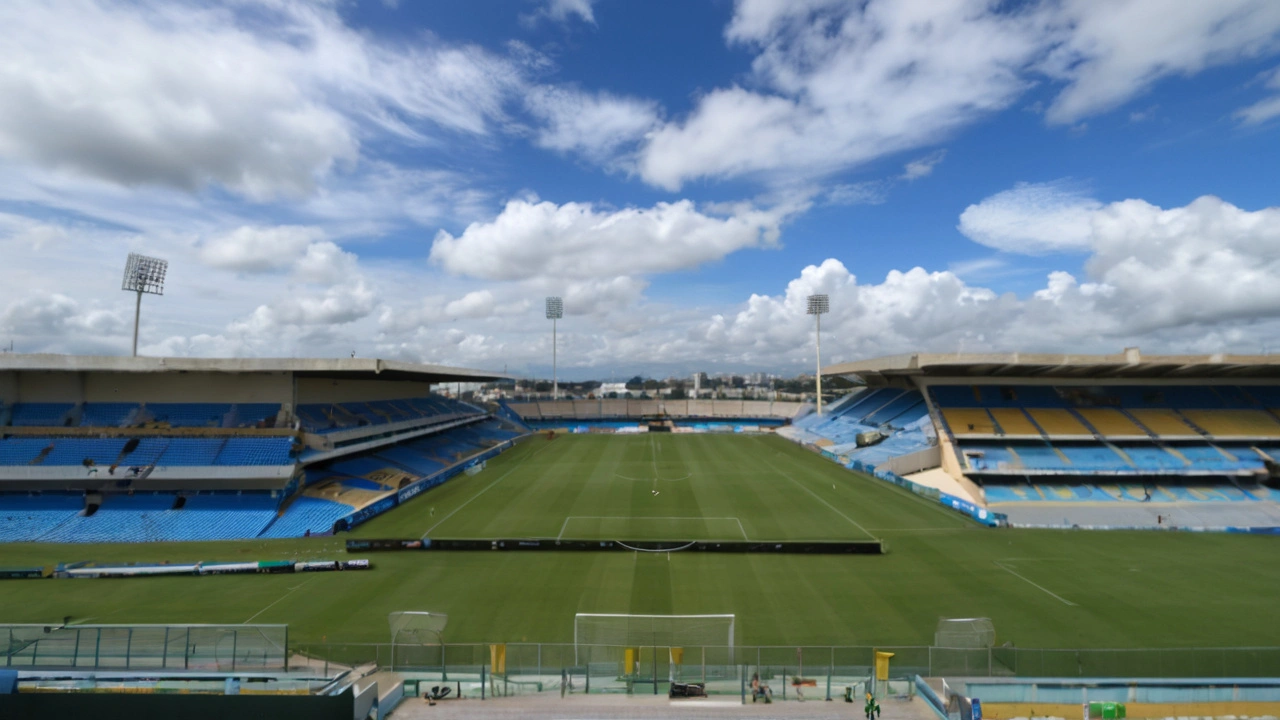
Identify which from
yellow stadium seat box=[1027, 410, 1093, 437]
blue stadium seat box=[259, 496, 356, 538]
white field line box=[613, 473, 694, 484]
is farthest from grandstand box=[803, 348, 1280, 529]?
blue stadium seat box=[259, 496, 356, 538]

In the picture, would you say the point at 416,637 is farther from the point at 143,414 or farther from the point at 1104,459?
the point at 1104,459

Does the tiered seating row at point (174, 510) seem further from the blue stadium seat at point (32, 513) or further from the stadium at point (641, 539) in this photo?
the stadium at point (641, 539)

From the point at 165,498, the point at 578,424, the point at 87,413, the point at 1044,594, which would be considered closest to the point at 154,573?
the point at 165,498

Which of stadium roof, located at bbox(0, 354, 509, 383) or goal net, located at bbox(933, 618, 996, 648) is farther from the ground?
stadium roof, located at bbox(0, 354, 509, 383)

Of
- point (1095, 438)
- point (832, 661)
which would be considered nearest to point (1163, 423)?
point (1095, 438)

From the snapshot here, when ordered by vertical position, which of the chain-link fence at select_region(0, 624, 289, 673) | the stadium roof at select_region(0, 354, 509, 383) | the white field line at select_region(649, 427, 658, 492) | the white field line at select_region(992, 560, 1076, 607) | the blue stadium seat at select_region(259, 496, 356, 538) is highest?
the stadium roof at select_region(0, 354, 509, 383)

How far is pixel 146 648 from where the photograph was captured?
12219mm

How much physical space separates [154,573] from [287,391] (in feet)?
53.3

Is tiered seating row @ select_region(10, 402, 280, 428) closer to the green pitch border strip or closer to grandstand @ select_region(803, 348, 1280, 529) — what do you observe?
the green pitch border strip

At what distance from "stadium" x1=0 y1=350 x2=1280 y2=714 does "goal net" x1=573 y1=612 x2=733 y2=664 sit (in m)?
0.11

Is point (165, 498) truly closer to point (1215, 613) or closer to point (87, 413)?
point (87, 413)

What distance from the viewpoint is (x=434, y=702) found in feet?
40.0

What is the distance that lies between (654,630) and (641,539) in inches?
405

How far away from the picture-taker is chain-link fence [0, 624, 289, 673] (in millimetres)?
11961
